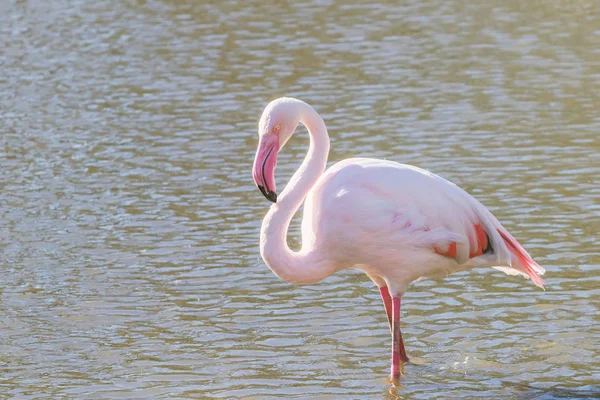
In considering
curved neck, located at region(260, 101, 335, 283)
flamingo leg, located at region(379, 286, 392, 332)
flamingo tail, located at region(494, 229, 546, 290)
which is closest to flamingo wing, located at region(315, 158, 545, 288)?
flamingo tail, located at region(494, 229, 546, 290)

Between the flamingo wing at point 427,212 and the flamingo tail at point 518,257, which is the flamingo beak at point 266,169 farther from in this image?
the flamingo tail at point 518,257

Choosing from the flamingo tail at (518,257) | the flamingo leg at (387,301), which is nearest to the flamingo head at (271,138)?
the flamingo leg at (387,301)

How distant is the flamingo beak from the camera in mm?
6512

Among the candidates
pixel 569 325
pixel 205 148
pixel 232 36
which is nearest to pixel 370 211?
pixel 569 325

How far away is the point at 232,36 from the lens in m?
17.4

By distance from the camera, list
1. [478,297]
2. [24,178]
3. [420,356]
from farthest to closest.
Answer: [24,178]
[478,297]
[420,356]

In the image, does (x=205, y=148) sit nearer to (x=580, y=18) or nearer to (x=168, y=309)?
(x=168, y=309)

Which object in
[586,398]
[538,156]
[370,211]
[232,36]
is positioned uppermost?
[370,211]

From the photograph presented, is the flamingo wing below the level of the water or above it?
above

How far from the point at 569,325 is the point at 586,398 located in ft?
3.43

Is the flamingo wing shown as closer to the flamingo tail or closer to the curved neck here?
Result: the flamingo tail

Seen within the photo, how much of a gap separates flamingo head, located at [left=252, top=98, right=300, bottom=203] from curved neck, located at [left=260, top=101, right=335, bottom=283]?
3.5 inches

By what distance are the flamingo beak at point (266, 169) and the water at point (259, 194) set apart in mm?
1225

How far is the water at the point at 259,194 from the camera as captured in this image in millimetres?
7129
